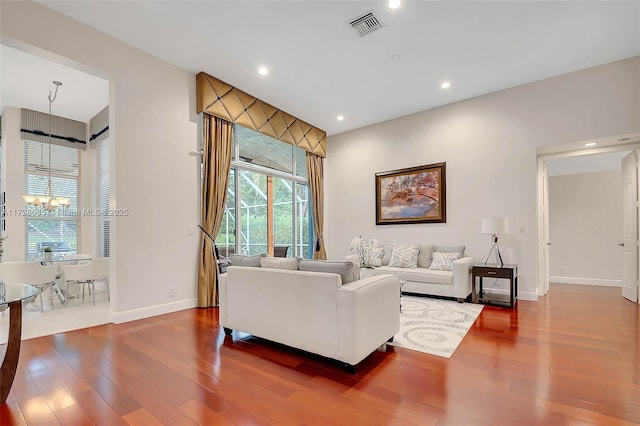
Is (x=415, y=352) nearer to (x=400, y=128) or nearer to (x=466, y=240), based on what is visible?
(x=466, y=240)

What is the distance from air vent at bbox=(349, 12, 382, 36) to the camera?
3.29 m

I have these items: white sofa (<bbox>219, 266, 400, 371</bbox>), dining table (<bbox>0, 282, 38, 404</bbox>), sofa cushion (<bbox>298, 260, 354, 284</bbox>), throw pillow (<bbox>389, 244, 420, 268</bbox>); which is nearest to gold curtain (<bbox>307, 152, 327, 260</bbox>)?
throw pillow (<bbox>389, 244, 420, 268</bbox>)

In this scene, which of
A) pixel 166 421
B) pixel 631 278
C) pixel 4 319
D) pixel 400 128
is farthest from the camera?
pixel 400 128

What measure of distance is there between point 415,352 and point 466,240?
10.6 feet

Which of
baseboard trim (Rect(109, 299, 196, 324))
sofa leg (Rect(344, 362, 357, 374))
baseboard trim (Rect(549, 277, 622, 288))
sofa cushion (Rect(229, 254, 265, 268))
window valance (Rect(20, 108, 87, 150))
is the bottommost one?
baseboard trim (Rect(549, 277, 622, 288))

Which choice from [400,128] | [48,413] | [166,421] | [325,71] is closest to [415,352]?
[166,421]

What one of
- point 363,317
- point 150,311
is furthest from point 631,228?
point 150,311

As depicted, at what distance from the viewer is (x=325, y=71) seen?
446 cm

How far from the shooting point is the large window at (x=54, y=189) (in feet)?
18.7

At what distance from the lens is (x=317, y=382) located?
7.13ft

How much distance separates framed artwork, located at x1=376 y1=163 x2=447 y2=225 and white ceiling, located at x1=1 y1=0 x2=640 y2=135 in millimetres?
1441

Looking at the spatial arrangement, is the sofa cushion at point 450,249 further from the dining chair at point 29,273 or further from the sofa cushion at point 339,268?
the dining chair at point 29,273

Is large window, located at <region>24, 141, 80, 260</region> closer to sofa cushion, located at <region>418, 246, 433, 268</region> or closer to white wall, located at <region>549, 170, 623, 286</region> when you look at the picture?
sofa cushion, located at <region>418, 246, 433, 268</region>

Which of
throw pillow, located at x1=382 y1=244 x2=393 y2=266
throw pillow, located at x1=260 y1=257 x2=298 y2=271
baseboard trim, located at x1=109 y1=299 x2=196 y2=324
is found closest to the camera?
throw pillow, located at x1=260 y1=257 x2=298 y2=271
